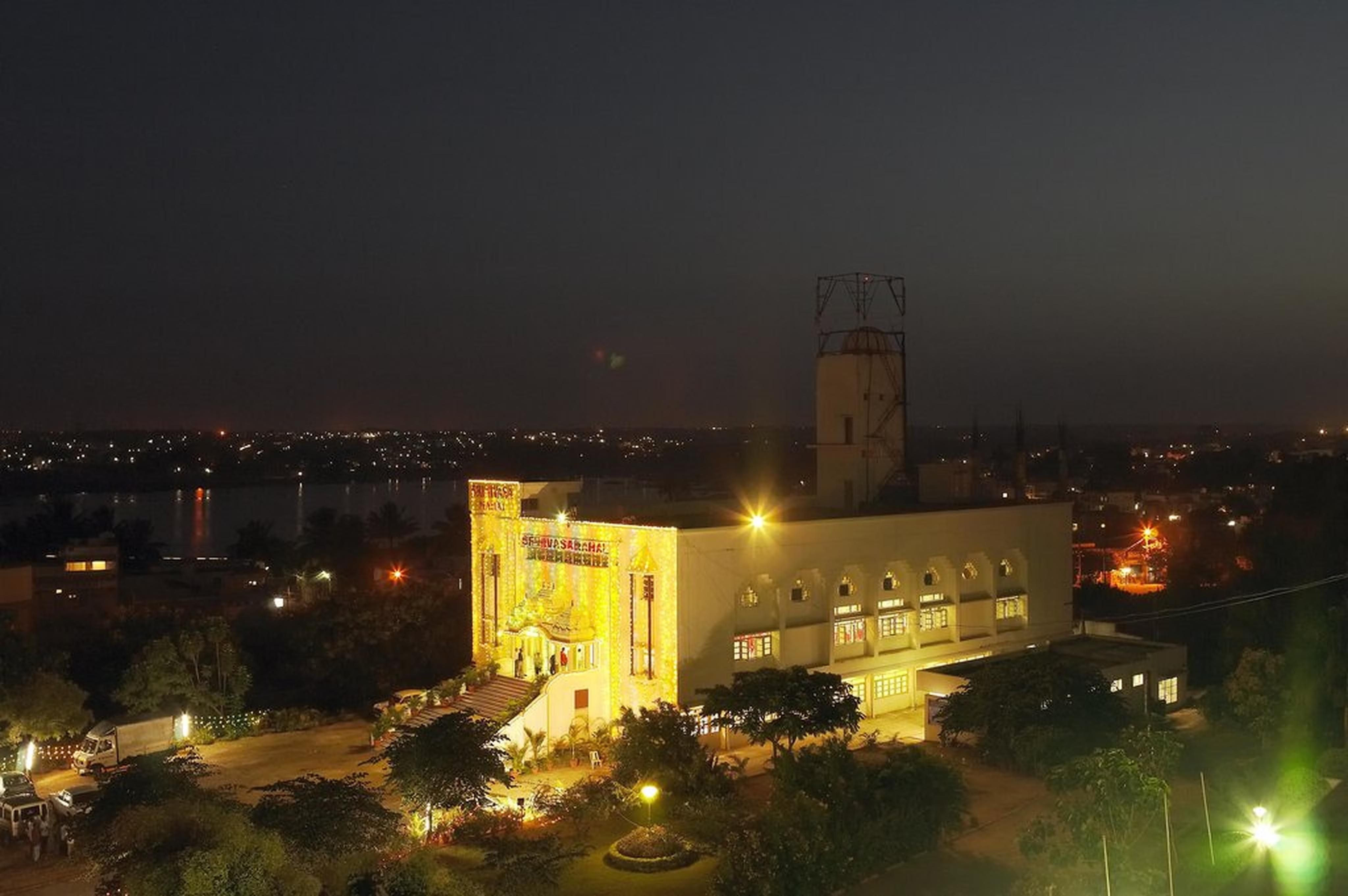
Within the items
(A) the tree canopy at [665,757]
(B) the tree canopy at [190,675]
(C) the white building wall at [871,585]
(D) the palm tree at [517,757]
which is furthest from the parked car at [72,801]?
(C) the white building wall at [871,585]

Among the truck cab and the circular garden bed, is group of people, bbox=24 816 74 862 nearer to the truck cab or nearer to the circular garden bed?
the truck cab

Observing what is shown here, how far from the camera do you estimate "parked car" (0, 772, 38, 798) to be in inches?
763

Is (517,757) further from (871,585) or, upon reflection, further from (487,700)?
(871,585)

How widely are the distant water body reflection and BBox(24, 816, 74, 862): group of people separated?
71.4 meters

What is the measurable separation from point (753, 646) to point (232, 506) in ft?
450

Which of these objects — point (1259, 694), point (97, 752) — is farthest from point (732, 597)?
point (97, 752)

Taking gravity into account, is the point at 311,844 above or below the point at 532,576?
below

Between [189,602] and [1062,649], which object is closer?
[1062,649]

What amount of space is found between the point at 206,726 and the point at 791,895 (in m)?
15.1

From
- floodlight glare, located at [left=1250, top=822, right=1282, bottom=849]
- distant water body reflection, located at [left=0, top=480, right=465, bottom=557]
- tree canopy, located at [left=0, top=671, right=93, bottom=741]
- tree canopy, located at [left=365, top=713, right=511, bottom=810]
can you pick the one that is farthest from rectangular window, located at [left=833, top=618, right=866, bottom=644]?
distant water body reflection, located at [left=0, top=480, right=465, bottom=557]

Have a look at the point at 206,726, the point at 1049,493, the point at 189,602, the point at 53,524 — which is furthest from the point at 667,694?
the point at 1049,493

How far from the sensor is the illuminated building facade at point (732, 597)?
2283cm

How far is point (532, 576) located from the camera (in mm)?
25797

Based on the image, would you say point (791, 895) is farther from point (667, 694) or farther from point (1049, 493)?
point (1049, 493)
